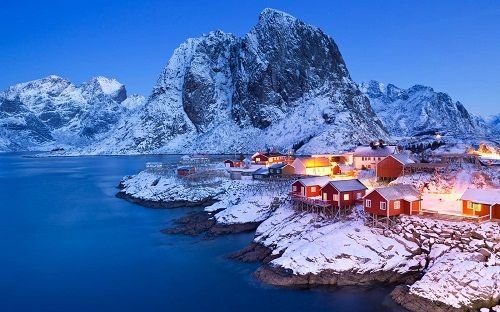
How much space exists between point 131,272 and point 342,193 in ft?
73.3

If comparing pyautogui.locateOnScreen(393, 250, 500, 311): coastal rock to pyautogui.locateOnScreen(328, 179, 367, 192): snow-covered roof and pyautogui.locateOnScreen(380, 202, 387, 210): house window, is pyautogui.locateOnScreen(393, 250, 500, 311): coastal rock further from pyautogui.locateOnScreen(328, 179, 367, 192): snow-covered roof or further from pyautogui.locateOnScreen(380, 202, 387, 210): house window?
pyautogui.locateOnScreen(328, 179, 367, 192): snow-covered roof

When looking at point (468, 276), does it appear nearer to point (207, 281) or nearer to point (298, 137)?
point (207, 281)

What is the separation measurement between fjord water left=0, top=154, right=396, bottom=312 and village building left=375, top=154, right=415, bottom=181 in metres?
19.8

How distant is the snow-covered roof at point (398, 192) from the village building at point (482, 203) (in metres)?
4.23

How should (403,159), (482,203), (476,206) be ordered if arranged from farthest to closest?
(403,159) → (476,206) → (482,203)

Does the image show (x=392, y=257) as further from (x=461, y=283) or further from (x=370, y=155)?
(x=370, y=155)

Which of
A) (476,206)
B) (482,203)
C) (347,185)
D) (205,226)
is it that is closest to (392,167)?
(347,185)

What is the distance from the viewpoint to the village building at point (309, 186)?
51.2 meters

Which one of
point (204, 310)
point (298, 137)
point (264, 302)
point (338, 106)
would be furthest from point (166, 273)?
point (338, 106)

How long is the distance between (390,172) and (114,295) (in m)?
Answer: 37.1

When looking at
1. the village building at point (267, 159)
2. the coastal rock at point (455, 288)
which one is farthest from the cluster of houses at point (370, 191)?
the village building at point (267, 159)

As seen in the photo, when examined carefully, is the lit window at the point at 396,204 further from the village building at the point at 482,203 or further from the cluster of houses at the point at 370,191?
the village building at the point at 482,203

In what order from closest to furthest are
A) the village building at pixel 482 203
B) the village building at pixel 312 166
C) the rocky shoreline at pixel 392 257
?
the rocky shoreline at pixel 392 257
the village building at pixel 482 203
the village building at pixel 312 166

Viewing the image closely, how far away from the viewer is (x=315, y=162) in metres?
75.2
